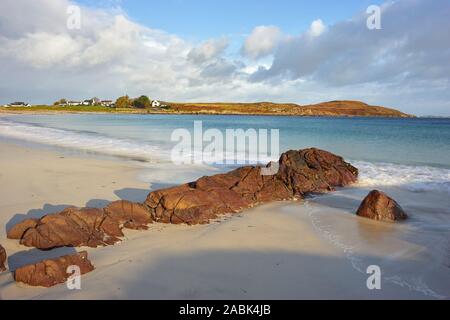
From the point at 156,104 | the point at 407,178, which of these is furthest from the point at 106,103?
the point at 407,178

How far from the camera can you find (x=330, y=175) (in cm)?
1157

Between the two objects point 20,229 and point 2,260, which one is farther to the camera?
point 20,229

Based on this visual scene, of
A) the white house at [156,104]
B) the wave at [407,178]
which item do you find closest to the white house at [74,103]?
the white house at [156,104]

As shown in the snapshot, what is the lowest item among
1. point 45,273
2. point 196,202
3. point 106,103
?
point 45,273

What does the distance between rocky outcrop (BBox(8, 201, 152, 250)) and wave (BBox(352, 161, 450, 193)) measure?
7937mm

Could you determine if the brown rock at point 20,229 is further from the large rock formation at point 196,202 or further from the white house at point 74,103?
the white house at point 74,103

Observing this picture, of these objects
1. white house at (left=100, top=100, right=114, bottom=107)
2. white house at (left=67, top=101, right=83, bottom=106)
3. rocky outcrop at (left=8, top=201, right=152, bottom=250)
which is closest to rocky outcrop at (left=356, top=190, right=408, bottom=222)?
rocky outcrop at (left=8, top=201, right=152, bottom=250)

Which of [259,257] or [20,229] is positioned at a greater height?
[20,229]

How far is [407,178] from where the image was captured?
1301cm

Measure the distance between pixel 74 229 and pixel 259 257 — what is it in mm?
3123

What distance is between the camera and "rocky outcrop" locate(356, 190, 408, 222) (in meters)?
7.94

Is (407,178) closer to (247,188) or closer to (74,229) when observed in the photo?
(247,188)
